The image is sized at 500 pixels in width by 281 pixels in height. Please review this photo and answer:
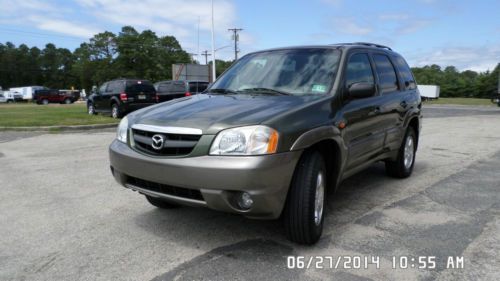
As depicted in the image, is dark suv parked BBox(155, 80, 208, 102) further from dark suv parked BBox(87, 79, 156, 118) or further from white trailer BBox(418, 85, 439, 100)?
white trailer BBox(418, 85, 439, 100)

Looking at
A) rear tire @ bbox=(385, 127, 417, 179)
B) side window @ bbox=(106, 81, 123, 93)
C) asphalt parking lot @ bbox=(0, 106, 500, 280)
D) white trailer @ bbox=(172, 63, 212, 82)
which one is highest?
white trailer @ bbox=(172, 63, 212, 82)

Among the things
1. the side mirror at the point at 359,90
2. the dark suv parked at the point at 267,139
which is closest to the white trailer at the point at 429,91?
the dark suv parked at the point at 267,139

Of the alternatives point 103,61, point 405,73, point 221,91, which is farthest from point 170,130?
point 103,61

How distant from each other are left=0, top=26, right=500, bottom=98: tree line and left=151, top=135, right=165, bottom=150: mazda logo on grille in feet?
206

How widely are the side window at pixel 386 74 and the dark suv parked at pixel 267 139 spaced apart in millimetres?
297

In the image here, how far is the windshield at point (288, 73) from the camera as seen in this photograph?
13.3 ft

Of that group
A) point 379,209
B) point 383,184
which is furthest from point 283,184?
point 383,184

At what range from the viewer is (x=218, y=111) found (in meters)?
3.46

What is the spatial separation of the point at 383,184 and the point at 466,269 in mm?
2625

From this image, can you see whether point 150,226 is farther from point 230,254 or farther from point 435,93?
point 435,93

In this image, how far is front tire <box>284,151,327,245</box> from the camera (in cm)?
327

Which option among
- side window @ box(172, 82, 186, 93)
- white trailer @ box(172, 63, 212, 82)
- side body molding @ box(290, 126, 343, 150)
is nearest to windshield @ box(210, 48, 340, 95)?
side body molding @ box(290, 126, 343, 150)

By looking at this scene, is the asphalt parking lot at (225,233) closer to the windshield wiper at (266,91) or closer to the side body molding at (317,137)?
the side body molding at (317,137)

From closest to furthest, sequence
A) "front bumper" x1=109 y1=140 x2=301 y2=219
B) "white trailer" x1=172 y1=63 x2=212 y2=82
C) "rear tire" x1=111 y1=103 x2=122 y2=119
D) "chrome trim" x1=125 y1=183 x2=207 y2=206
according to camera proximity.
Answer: "front bumper" x1=109 y1=140 x2=301 y2=219
"chrome trim" x1=125 y1=183 x2=207 y2=206
"rear tire" x1=111 y1=103 x2=122 y2=119
"white trailer" x1=172 y1=63 x2=212 y2=82
